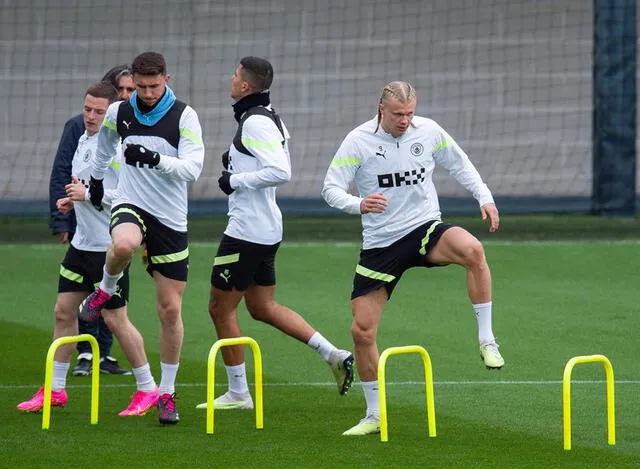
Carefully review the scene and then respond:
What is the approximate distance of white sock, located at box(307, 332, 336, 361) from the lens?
9.13 meters

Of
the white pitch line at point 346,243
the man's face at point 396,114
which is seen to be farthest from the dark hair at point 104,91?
the white pitch line at point 346,243

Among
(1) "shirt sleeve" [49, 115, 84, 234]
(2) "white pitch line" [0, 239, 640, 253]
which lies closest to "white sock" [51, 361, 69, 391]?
(1) "shirt sleeve" [49, 115, 84, 234]

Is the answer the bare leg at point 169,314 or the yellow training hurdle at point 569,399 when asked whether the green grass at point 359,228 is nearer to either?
the bare leg at point 169,314

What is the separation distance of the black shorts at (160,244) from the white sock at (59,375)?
3.16 ft

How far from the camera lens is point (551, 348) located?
11.3 meters

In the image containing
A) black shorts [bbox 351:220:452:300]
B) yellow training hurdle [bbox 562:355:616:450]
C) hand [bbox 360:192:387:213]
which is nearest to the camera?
yellow training hurdle [bbox 562:355:616:450]

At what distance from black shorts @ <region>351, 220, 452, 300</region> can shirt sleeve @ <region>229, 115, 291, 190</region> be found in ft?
2.35

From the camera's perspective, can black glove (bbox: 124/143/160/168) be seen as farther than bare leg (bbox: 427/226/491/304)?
No

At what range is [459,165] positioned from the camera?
877cm

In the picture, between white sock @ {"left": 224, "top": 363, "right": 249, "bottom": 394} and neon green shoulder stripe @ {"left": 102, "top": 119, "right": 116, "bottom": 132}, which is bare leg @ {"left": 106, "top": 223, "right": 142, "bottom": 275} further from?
white sock @ {"left": 224, "top": 363, "right": 249, "bottom": 394}

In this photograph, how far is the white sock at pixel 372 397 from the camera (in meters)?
8.46

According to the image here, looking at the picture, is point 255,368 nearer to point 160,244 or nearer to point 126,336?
point 160,244

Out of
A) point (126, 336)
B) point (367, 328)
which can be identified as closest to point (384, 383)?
point (367, 328)

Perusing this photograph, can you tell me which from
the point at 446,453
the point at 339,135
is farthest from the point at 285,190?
the point at 446,453
